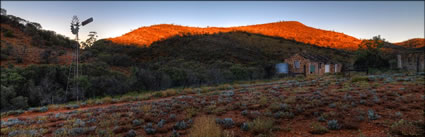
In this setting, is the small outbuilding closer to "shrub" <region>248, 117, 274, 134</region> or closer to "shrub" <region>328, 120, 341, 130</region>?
"shrub" <region>328, 120, 341, 130</region>

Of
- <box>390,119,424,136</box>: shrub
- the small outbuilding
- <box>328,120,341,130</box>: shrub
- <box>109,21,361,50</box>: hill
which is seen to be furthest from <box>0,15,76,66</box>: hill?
the small outbuilding

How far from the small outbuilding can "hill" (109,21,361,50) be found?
1066 inches

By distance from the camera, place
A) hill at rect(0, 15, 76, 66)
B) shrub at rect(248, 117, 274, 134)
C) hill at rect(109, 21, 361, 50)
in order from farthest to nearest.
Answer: hill at rect(109, 21, 361, 50) → hill at rect(0, 15, 76, 66) → shrub at rect(248, 117, 274, 134)

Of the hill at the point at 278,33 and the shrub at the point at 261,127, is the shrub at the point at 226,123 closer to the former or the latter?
the shrub at the point at 261,127

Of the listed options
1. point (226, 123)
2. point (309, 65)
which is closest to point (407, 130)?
point (226, 123)

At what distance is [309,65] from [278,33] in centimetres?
3954

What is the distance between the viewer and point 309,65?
102ft

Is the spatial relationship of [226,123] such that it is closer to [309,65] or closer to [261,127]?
[261,127]

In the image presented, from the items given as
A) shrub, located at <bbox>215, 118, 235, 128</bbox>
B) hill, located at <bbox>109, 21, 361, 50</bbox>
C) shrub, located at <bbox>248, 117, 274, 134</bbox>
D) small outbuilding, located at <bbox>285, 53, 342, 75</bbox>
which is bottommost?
shrub, located at <bbox>215, 118, 235, 128</bbox>

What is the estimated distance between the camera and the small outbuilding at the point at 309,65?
31.2 m

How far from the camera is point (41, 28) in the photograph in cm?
3966

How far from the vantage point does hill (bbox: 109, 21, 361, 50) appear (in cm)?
5775

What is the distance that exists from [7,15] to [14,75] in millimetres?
32819

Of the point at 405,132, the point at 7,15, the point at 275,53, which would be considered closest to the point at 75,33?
the point at 405,132
